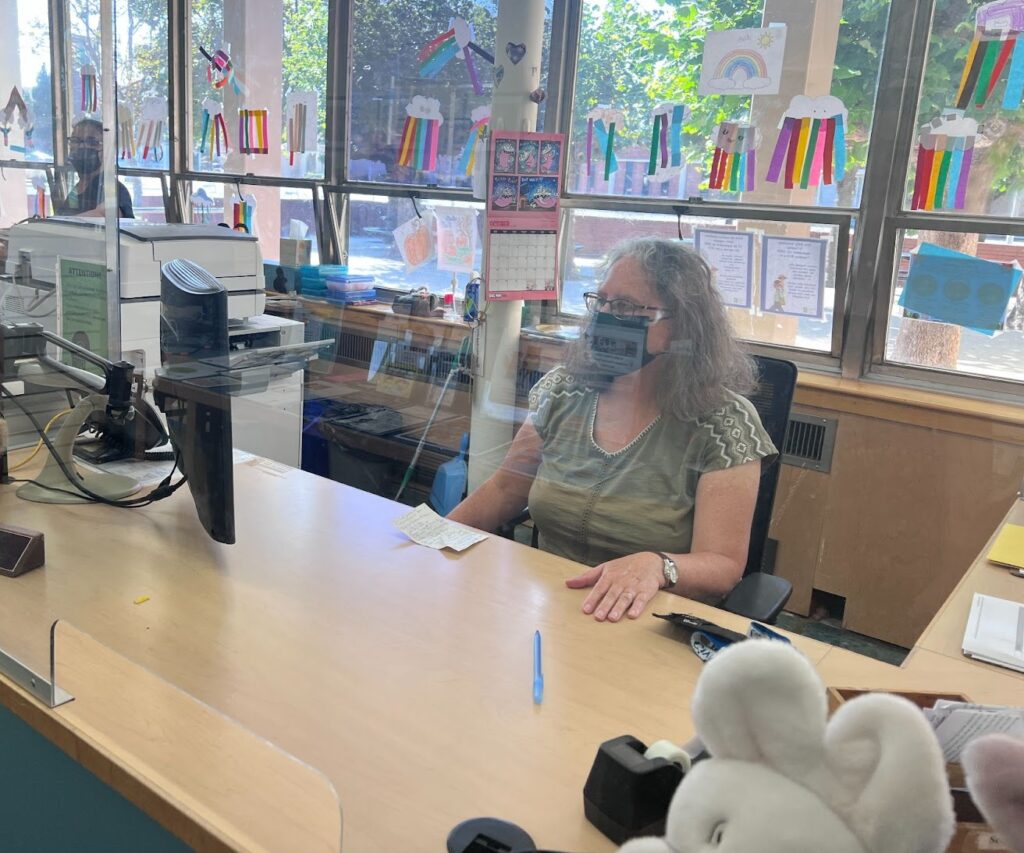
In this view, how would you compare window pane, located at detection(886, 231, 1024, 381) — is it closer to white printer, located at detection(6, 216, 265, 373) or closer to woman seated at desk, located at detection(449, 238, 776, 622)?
woman seated at desk, located at detection(449, 238, 776, 622)

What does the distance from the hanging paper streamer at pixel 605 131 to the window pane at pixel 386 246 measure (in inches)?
32.0

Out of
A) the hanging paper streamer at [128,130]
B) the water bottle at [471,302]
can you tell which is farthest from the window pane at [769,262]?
the hanging paper streamer at [128,130]

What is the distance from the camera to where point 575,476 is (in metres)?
1.82

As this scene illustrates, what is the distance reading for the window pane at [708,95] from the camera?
2785mm

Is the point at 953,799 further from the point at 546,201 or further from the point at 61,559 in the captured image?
the point at 546,201

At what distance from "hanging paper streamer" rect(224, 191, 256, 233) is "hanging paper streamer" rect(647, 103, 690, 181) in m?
2.32

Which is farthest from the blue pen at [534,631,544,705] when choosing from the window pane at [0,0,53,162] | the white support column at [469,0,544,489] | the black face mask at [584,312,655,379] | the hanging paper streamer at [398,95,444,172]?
the hanging paper streamer at [398,95,444,172]

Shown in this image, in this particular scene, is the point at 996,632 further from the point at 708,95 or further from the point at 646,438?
the point at 708,95

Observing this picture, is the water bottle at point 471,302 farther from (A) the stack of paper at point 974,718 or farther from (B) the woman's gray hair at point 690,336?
(A) the stack of paper at point 974,718

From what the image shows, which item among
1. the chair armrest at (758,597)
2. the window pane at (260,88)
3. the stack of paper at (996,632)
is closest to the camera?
the stack of paper at (996,632)

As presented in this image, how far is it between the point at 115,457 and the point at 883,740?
1.71 metres

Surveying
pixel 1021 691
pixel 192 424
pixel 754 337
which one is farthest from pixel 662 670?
pixel 754 337

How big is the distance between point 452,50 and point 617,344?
2.16 metres

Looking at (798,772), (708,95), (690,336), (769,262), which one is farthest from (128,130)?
(798,772)
